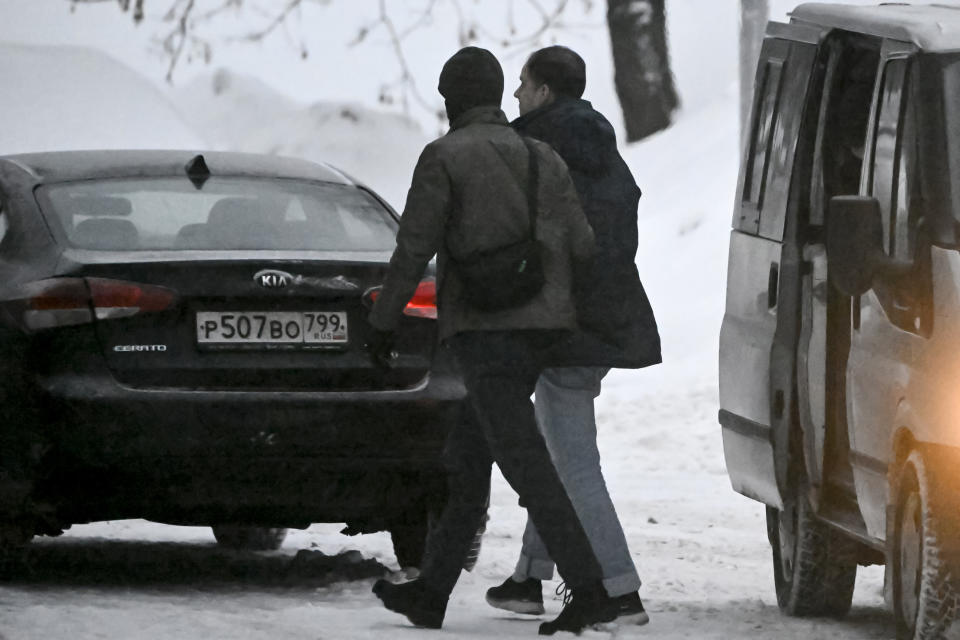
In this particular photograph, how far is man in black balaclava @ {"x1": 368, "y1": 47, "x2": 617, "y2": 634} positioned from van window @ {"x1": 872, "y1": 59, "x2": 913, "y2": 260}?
85cm

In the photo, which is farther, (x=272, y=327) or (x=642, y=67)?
(x=642, y=67)

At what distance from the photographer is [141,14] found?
76.2ft

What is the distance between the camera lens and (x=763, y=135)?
8203 millimetres

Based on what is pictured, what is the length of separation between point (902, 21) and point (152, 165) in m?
2.94

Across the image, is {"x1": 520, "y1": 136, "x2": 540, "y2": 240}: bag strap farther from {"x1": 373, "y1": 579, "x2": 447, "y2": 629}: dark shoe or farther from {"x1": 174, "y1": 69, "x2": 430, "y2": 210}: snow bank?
{"x1": 174, "y1": 69, "x2": 430, "y2": 210}: snow bank

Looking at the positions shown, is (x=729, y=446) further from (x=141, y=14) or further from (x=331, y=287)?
→ (x=141, y=14)

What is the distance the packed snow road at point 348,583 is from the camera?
689 centimetres

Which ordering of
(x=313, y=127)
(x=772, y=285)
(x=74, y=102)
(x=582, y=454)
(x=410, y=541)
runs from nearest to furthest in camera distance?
(x=582, y=454) < (x=772, y=285) < (x=410, y=541) < (x=74, y=102) < (x=313, y=127)

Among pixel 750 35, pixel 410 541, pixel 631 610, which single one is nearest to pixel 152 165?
pixel 410 541

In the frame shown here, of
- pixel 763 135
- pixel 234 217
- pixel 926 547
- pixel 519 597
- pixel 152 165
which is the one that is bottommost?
pixel 519 597

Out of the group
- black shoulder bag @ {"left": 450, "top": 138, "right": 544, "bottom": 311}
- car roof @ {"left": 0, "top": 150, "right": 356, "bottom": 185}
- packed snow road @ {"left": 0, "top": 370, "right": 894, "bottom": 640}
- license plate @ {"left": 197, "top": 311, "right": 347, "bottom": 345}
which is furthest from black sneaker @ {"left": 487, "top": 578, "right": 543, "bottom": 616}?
car roof @ {"left": 0, "top": 150, "right": 356, "bottom": 185}

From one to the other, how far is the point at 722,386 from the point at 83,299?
2.27 metres

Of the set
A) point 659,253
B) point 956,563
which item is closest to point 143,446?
point 956,563

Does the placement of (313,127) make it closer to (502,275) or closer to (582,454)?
(582,454)
